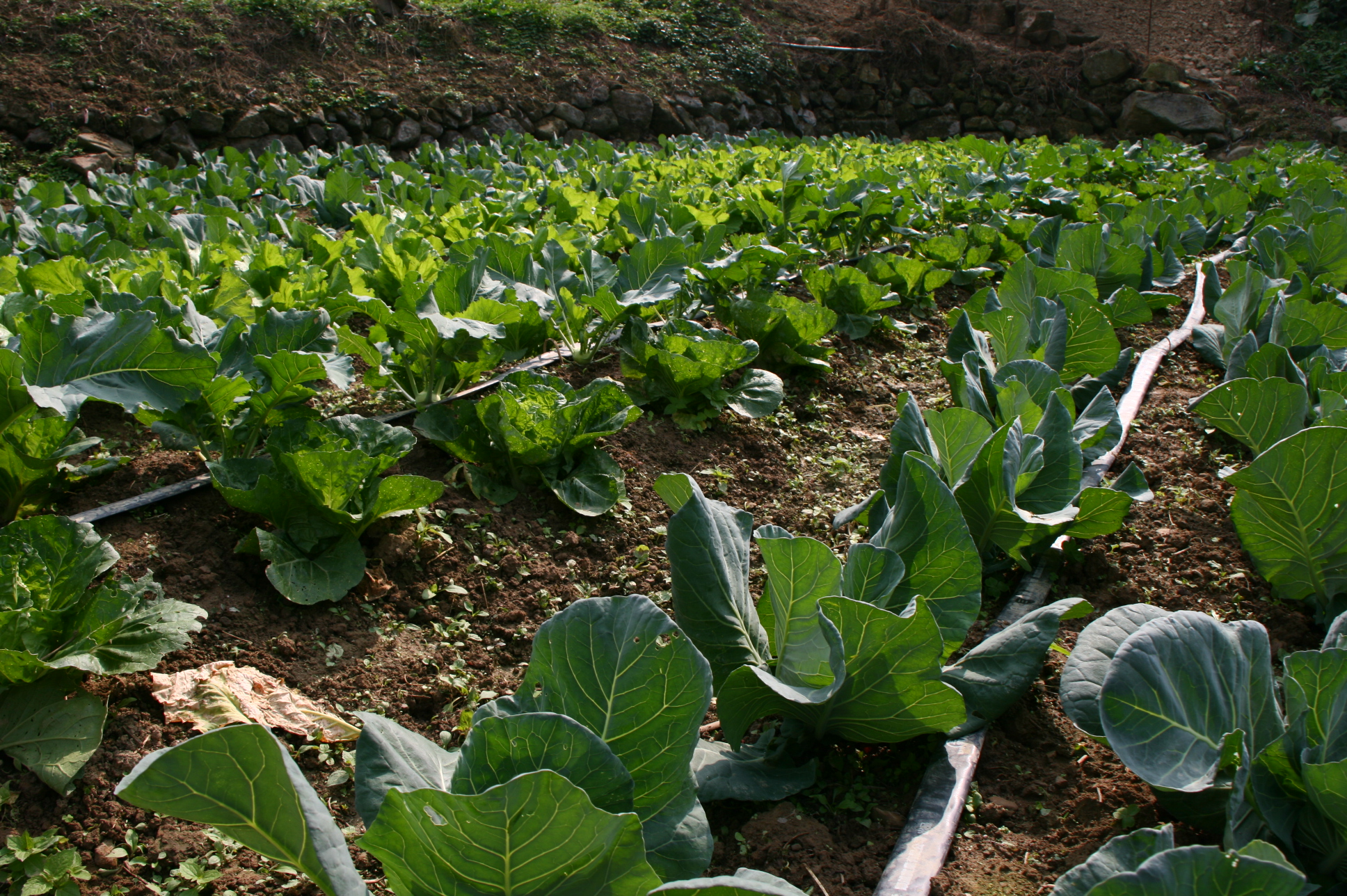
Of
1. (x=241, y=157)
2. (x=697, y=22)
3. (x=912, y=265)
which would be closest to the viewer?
(x=912, y=265)

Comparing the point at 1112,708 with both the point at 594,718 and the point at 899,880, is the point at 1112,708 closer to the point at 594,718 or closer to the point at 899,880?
the point at 899,880

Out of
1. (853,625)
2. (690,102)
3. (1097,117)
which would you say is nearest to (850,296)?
(853,625)

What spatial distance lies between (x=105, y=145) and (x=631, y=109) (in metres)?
7.95

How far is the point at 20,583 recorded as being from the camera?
1.73 meters

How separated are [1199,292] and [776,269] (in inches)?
111

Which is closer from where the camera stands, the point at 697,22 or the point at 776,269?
the point at 776,269

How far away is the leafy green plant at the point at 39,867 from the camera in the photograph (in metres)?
1.44

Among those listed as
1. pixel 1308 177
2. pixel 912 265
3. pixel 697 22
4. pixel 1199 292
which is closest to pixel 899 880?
pixel 912 265

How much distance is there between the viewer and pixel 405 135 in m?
11.5

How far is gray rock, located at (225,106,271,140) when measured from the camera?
10305mm

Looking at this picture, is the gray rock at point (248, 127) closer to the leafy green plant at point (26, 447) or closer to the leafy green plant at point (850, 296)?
the leafy green plant at point (850, 296)

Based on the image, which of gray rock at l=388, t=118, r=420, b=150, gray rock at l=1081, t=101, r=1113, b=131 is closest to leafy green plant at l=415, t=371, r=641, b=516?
gray rock at l=388, t=118, r=420, b=150

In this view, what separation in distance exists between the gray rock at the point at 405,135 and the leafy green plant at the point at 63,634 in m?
10.9

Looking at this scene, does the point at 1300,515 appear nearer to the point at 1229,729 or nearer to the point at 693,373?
the point at 1229,729
